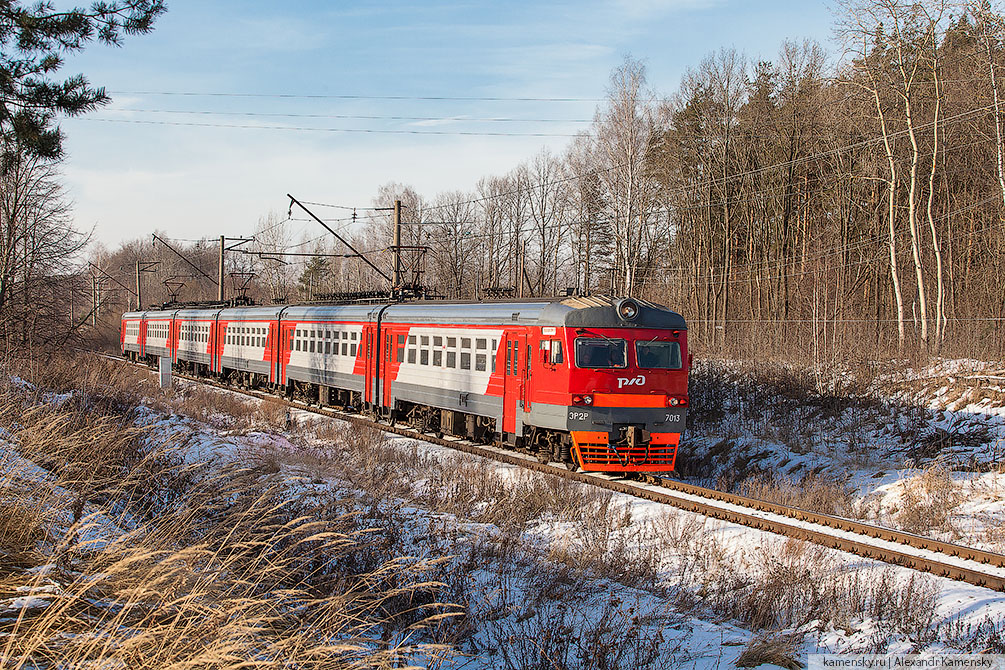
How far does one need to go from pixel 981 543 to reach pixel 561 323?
20.4ft

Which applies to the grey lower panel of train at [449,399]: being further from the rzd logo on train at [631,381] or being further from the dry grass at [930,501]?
the dry grass at [930,501]

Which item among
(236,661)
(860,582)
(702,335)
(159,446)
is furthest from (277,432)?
(702,335)

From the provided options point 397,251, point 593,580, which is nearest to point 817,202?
point 397,251

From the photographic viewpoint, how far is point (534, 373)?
1299 cm

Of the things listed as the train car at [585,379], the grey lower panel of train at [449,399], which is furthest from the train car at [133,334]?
the train car at [585,379]

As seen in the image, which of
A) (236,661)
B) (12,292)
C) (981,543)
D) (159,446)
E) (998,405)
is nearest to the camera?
(236,661)

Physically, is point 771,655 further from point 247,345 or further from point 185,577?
point 247,345

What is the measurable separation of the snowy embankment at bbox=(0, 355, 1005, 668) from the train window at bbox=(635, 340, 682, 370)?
7.96 ft

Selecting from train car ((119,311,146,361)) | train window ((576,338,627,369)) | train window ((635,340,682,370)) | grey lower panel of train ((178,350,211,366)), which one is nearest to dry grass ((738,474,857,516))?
train window ((635,340,682,370))

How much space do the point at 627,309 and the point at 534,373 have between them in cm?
181

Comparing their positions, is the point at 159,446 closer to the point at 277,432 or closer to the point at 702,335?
the point at 277,432

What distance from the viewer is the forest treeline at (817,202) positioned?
2119cm

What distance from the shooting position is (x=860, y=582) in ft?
25.0

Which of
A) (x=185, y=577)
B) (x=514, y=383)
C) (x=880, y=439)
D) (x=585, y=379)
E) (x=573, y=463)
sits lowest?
(x=573, y=463)
